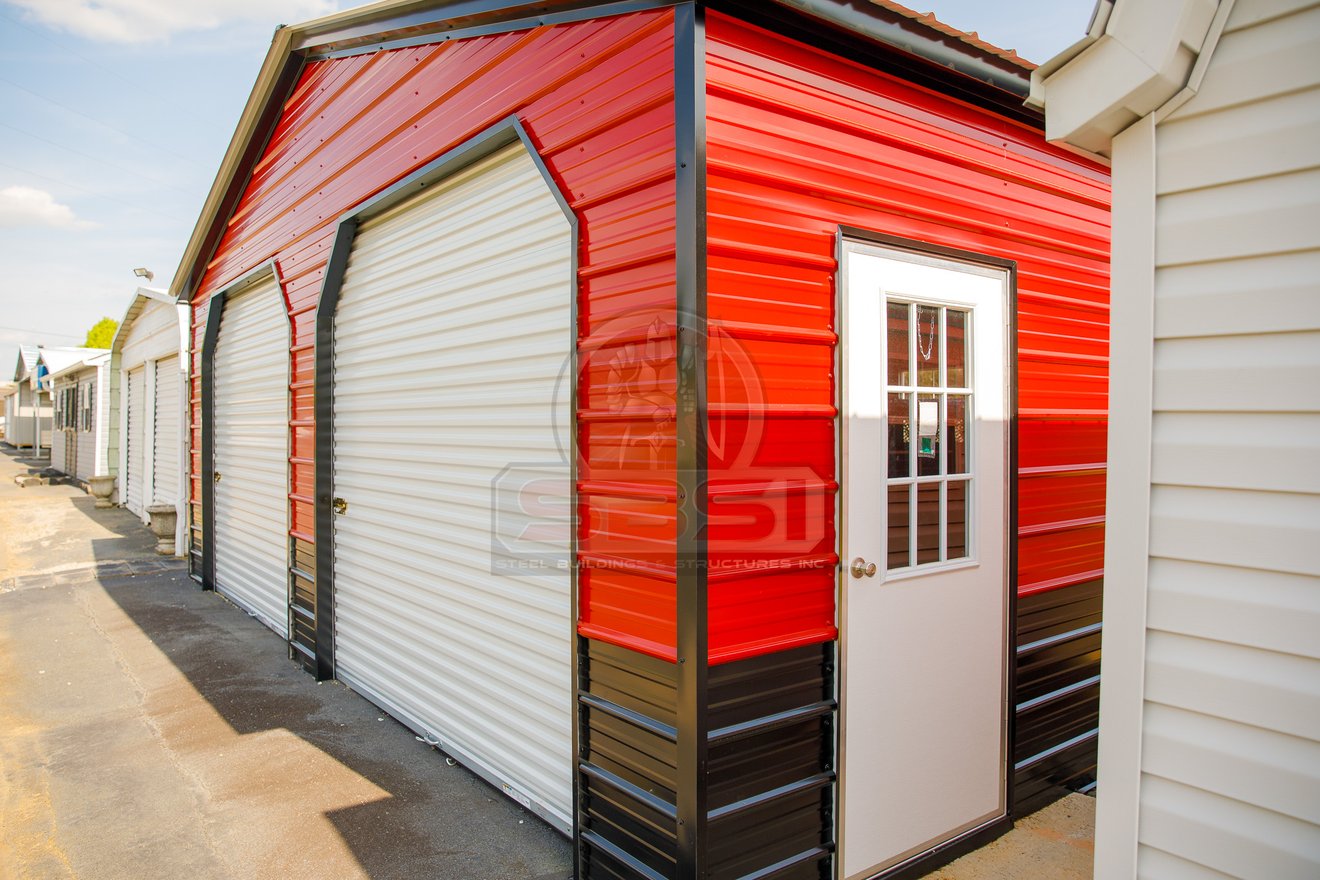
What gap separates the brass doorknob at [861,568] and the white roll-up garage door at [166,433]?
9.66m

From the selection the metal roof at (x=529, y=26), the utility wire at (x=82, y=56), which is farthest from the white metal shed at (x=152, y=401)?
the utility wire at (x=82, y=56)

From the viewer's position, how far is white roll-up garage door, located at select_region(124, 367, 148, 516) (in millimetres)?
11539

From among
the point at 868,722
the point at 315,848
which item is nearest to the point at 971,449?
the point at 868,722

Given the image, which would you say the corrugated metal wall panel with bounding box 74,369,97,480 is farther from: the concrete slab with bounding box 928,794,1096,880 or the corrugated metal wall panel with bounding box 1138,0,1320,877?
the corrugated metal wall panel with bounding box 1138,0,1320,877

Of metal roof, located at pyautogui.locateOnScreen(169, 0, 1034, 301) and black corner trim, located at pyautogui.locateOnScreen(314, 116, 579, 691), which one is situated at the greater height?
metal roof, located at pyautogui.locateOnScreen(169, 0, 1034, 301)

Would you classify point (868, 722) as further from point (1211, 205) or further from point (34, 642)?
point (34, 642)

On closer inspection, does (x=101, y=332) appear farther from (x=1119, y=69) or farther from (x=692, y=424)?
(x=1119, y=69)

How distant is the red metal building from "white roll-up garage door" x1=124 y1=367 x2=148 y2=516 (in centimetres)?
995

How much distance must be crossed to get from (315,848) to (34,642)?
4444 millimetres

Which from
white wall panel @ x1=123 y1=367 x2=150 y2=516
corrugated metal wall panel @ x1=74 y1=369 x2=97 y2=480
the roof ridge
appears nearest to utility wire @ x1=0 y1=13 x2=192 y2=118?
corrugated metal wall panel @ x1=74 y1=369 x2=97 y2=480

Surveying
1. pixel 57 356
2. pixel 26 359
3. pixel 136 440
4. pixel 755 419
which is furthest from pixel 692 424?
pixel 26 359

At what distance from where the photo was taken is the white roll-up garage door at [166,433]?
9633 millimetres

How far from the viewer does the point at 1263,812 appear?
54.9 inches

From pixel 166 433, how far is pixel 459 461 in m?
8.89
